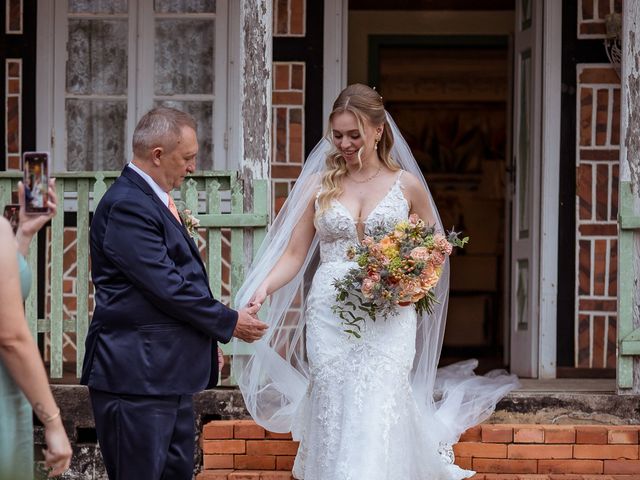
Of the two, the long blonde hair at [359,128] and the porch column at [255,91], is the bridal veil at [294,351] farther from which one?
the porch column at [255,91]

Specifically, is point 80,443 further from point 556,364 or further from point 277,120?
point 556,364

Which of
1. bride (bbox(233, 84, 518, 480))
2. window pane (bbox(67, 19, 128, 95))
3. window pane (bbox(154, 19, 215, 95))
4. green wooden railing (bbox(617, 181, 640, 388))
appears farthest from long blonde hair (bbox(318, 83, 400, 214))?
window pane (bbox(67, 19, 128, 95))

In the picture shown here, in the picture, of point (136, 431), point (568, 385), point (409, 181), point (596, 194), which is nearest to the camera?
point (136, 431)

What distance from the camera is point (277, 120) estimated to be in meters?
8.59

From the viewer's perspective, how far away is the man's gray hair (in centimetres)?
477

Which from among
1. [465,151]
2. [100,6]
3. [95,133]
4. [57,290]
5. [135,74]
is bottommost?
[57,290]

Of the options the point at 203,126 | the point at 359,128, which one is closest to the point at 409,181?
the point at 359,128

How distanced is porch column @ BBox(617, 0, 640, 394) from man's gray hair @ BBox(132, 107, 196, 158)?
3.16m

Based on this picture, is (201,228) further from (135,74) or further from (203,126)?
(135,74)

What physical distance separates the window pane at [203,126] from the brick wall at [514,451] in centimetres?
245

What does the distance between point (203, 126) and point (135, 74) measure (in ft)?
1.95

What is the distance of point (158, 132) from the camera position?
477 centimetres

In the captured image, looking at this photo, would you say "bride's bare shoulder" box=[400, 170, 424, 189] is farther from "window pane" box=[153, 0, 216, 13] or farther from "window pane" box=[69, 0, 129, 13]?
"window pane" box=[69, 0, 129, 13]

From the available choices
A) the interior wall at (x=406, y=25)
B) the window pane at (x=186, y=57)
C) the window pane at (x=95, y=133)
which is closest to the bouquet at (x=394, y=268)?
the window pane at (x=186, y=57)
